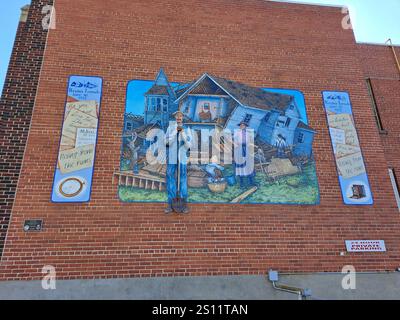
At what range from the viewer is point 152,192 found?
6.76m

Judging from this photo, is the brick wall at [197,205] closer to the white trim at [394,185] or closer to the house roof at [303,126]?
the house roof at [303,126]

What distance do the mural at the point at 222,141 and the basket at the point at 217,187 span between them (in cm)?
2

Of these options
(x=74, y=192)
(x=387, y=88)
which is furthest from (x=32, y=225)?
(x=387, y=88)

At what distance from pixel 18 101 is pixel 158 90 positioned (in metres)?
3.21

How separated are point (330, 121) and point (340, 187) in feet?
5.97

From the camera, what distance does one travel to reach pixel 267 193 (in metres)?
7.12

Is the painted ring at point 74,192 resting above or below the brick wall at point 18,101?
below

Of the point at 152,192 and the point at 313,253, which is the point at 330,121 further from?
the point at 152,192

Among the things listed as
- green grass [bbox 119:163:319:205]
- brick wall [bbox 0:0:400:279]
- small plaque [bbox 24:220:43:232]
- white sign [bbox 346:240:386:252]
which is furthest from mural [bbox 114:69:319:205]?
small plaque [bbox 24:220:43:232]

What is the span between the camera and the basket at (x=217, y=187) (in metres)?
6.96

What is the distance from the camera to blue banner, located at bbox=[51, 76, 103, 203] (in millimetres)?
6488

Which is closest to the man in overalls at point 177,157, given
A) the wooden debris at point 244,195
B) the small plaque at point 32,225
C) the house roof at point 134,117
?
the house roof at point 134,117

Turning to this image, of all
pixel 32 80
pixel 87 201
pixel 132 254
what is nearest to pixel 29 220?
pixel 87 201

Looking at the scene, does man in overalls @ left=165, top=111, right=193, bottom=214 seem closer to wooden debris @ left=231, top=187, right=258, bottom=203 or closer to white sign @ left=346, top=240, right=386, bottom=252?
wooden debris @ left=231, top=187, right=258, bottom=203
